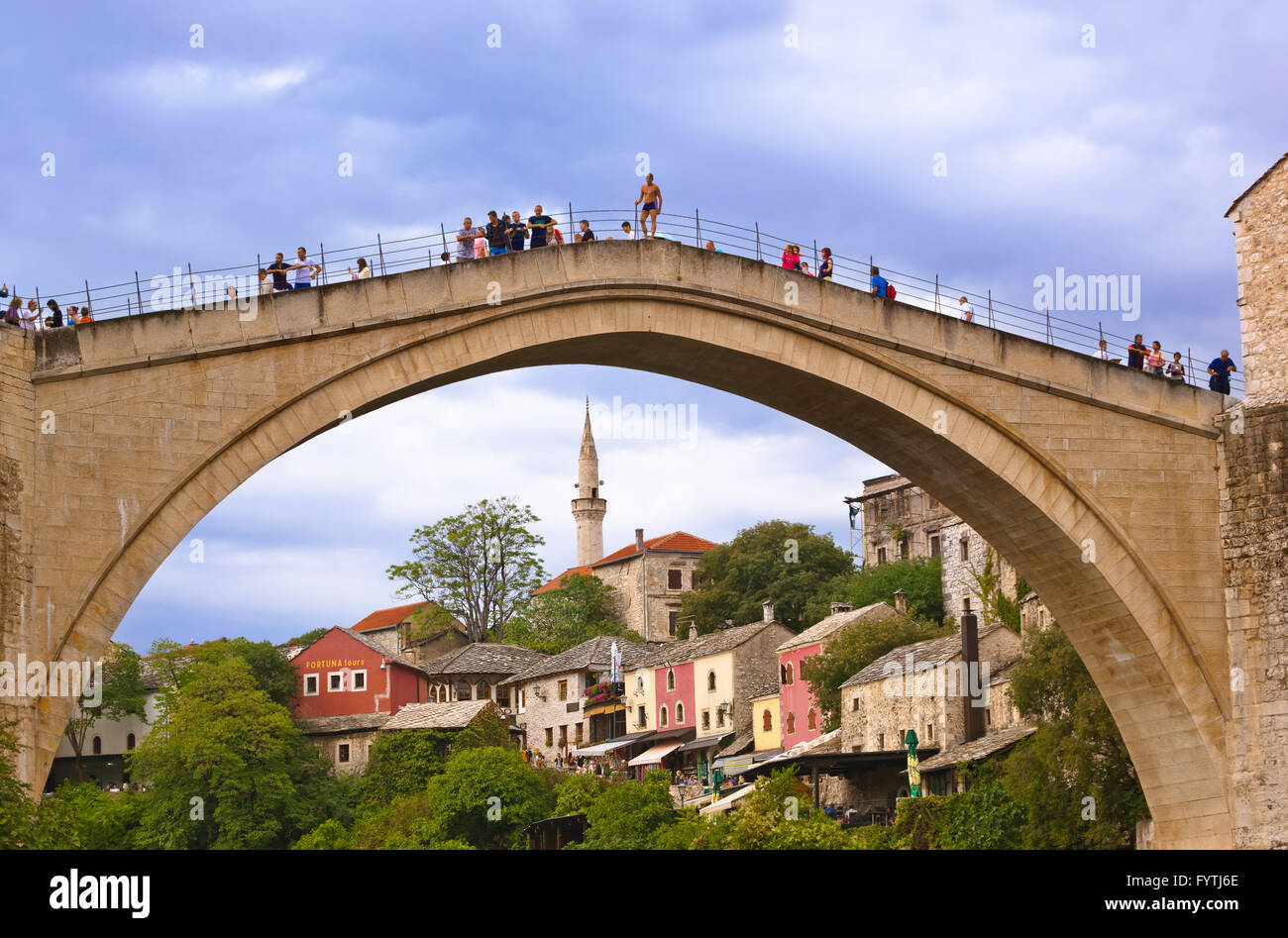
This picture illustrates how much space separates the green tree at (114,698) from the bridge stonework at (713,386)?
50142mm

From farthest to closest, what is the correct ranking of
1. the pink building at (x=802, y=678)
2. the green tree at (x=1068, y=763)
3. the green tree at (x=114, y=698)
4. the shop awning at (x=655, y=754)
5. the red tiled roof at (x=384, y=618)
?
the red tiled roof at (x=384, y=618) → the green tree at (x=114, y=698) → the shop awning at (x=655, y=754) → the pink building at (x=802, y=678) → the green tree at (x=1068, y=763)

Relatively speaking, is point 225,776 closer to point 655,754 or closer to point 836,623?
point 655,754

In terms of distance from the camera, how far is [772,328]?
22.3 meters

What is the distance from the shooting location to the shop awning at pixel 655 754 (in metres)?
61.7

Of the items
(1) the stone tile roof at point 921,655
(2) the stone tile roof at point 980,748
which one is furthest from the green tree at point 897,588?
(2) the stone tile roof at point 980,748

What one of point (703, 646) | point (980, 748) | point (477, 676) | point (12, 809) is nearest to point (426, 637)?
point (477, 676)

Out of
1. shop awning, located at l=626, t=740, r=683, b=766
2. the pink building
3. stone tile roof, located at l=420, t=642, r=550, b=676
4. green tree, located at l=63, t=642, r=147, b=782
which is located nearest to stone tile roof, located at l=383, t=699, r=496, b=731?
shop awning, located at l=626, t=740, r=683, b=766

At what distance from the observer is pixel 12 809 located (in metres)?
15.1

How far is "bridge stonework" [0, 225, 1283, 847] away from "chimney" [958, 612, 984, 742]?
749 inches

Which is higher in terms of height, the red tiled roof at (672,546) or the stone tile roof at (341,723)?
the red tiled roof at (672,546)

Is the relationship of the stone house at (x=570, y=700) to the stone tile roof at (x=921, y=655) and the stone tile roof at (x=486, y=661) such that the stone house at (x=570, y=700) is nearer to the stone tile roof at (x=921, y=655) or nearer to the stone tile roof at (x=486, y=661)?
the stone tile roof at (x=486, y=661)
